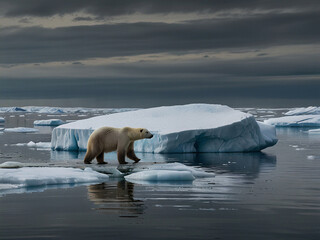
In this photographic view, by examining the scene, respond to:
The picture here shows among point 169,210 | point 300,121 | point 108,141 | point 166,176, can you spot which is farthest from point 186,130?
point 300,121

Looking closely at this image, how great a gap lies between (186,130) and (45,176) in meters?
11.8

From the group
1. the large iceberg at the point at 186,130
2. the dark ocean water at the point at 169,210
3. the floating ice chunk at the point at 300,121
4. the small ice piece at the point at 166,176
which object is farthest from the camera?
the floating ice chunk at the point at 300,121

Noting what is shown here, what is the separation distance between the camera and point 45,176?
13359mm

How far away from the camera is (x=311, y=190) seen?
1305cm

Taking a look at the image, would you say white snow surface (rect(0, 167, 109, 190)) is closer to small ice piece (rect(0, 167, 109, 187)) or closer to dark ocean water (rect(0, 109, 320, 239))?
small ice piece (rect(0, 167, 109, 187))

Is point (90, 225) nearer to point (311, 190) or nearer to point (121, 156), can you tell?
point (311, 190)

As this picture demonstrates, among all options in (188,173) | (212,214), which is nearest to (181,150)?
(188,173)

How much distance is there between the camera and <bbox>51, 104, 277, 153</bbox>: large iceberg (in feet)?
81.7

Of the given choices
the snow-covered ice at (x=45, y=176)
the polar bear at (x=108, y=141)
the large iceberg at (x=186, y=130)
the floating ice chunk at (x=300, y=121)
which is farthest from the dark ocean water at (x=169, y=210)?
the floating ice chunk at (x=300, y=121)

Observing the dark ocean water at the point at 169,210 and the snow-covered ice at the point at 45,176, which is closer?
the dark ocean water at the point at 169,210

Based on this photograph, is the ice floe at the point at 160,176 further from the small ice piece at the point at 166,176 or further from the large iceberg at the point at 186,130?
the large iceberg at the point at 186,130

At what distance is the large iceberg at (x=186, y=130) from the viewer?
980 inches

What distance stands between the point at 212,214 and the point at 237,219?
21.2 inches

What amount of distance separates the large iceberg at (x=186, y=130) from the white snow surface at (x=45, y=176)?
10266 millimetres
